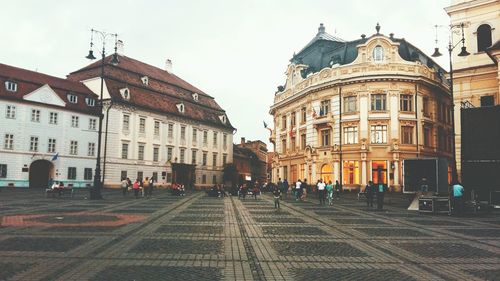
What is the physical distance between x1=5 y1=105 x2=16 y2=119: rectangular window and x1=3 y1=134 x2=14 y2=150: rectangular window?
6.57 feet

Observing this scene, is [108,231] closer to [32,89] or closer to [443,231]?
[443,231]

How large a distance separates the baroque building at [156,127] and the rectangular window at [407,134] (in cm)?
3155

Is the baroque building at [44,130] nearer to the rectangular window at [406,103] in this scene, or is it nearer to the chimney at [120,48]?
the chimney at [120,48]

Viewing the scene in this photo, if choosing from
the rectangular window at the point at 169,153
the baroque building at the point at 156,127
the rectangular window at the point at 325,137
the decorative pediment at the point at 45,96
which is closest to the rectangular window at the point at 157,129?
the baroque building at the point at 156,127

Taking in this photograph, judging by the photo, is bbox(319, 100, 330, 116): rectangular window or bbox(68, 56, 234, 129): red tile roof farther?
bbox(68, 56, 234, 129): red tile roof

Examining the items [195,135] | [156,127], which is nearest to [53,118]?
[156,127]

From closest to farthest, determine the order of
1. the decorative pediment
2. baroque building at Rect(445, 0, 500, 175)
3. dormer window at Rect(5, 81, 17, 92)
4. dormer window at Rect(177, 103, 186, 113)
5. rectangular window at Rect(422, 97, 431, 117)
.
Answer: baroque building at Rect(445, 0, 500, 175), dormer window at Rect(5, 81, 17, 92), the decorative pediment, rectangular window at Rect(422, 97, 431, 117), dormer window at Rect(177, 103, 186, 113)

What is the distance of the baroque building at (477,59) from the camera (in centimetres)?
3272

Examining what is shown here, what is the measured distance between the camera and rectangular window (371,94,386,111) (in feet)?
141

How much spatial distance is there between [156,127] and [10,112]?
1861cm

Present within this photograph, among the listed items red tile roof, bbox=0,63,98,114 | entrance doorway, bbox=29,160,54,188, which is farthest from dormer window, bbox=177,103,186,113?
entrance doorway, bbox=29,160,54,188

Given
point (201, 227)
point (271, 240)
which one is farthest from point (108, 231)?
Answer: point (271, 240)

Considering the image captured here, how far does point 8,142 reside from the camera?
137ft

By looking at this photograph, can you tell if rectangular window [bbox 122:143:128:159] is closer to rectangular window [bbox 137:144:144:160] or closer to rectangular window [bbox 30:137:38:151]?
rectangular window [bbox 137:144:144:160]
